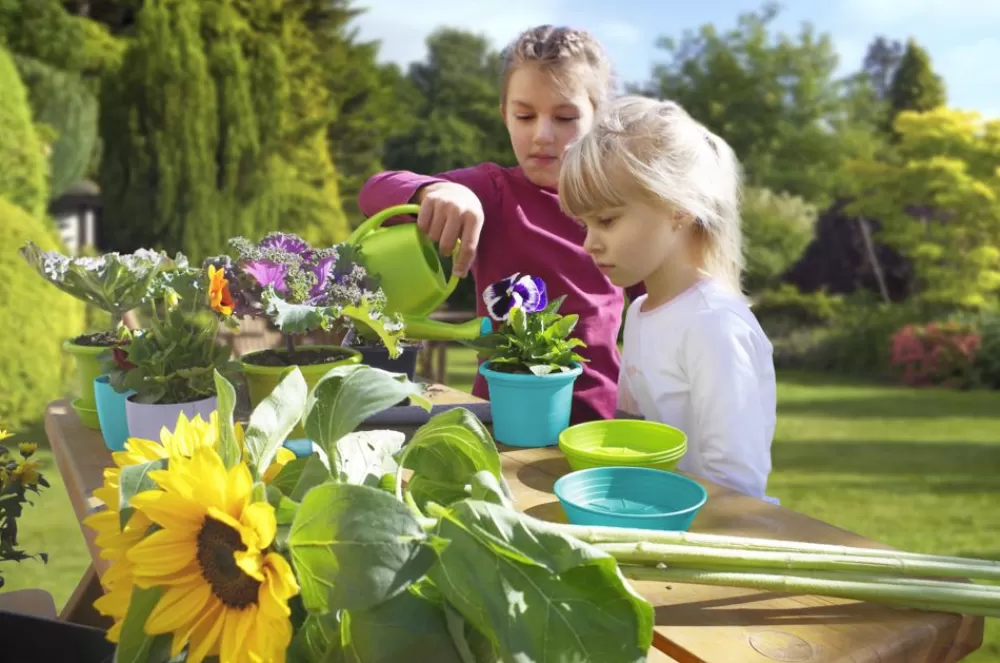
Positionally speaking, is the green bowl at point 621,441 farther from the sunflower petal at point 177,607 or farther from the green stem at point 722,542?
the sunflower petal at point 177,607

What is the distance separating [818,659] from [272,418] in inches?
21.3

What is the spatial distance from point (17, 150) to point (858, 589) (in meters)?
6.88

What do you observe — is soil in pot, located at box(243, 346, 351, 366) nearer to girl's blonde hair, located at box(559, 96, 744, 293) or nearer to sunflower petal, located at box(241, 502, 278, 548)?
girl's blonde hair, located at box(559, 96, 744, 293)

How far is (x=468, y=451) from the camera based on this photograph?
755 millimetres

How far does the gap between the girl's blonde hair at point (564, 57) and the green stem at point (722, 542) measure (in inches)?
50.3

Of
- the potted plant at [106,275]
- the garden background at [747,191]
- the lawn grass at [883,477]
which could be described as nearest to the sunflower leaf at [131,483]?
the potted plant at [106,275]

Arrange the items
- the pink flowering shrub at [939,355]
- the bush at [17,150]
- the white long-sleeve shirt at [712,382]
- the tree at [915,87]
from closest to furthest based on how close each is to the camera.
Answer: the white long-sleeve shirt at [712,382]
the bush at [17,150]
the pink flowering shrub at [939,355]
the tree at [915,87]

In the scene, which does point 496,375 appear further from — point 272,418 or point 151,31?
point 151,31

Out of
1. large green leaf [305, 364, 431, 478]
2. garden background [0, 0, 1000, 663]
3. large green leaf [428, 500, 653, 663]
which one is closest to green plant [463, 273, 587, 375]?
large green leaf [305, 364, 431, 478]

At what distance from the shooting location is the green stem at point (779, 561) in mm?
782

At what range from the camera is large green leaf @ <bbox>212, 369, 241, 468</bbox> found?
0.64 metres

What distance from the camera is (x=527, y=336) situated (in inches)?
55.7

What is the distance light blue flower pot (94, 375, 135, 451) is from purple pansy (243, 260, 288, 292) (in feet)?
0.95

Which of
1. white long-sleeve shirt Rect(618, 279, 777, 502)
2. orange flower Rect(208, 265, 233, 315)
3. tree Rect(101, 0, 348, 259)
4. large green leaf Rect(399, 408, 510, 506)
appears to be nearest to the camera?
large green leaf Rect(399, 408, 510, 506)
